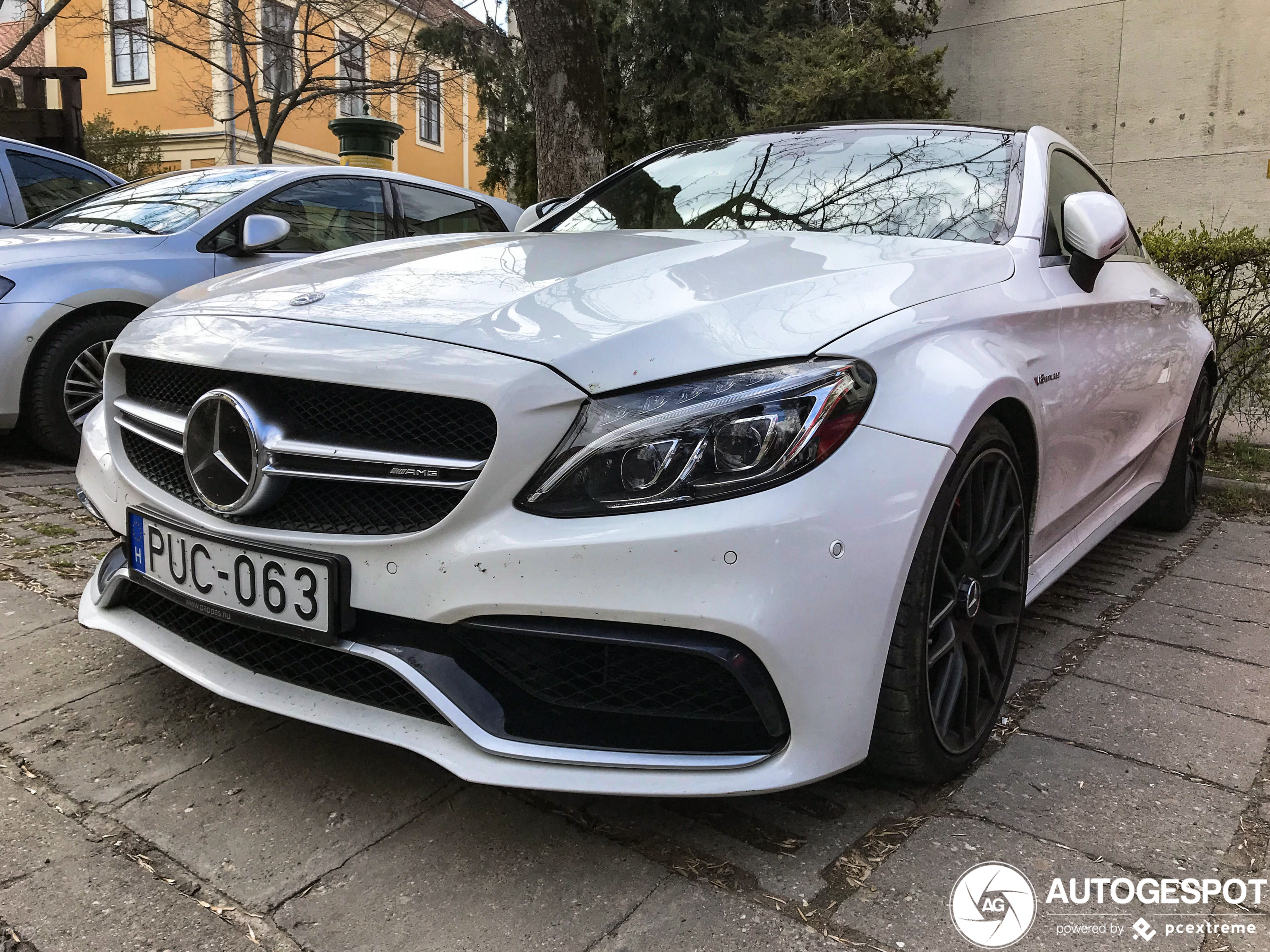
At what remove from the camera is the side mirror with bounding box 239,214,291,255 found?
3957mm

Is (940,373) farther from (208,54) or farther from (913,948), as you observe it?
(208,54)

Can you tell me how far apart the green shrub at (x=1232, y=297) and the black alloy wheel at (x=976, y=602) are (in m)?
3.98

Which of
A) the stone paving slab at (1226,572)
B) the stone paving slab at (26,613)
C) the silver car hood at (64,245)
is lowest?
the stone paving slab at (1226,572)

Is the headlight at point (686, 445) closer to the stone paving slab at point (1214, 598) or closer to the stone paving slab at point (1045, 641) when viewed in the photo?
the stone paving slab at point (1045, 641)

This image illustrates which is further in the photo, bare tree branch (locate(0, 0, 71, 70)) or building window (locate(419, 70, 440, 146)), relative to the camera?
building window (locate(419, 70, 440, 146))

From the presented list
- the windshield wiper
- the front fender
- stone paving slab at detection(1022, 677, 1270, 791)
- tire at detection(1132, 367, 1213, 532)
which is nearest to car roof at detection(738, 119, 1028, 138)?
the front fender

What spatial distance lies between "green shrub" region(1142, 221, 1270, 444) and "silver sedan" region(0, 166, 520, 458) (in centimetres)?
363

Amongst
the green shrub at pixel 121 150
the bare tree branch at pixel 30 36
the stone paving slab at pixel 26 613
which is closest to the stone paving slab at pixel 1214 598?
the stone paving slab at pixel 26 613

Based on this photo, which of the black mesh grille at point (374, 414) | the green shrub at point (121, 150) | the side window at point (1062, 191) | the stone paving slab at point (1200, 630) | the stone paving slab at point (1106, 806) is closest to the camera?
the black mesh grille at point (374, 414)

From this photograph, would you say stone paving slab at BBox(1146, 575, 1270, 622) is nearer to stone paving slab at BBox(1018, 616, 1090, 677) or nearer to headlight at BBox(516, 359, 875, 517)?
stone paving slab at BBox(1018, 616, 1090, 677)

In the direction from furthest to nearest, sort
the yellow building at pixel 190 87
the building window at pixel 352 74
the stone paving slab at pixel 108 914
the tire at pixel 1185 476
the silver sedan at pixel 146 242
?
the yellow building at pixel 190 87 < the building window at pixel 352 74 < the silver sedan at pixel 146 242 < the tire at pixel 1185 476 < the stone paving slab at pixel 108 914

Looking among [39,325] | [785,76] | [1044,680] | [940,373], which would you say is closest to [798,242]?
[940,373]

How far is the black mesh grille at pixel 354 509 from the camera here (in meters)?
1.68

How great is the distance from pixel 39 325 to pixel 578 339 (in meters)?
3.59
